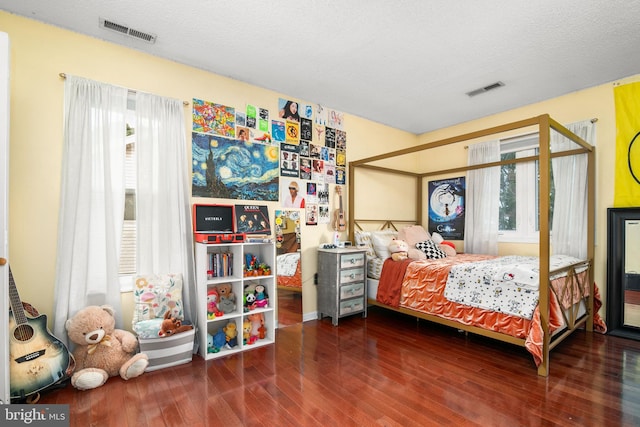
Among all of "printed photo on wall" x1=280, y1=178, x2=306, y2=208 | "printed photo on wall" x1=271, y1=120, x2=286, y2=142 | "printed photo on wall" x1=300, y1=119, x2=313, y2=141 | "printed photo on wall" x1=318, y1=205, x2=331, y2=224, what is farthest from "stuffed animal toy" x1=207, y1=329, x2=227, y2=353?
"printed photo on wall" x1=300, y1=119, x2=313, y2=141

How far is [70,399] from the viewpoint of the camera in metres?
1.95

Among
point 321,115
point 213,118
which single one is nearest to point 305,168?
point 321,115

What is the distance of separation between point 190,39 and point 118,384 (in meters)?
2.58

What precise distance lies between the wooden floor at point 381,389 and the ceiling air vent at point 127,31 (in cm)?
254

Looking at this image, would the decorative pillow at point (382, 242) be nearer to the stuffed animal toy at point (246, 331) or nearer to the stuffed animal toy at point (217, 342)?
the stuffed animal toy at point (246, 331)

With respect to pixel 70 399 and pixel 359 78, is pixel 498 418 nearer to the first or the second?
pixel 70 399

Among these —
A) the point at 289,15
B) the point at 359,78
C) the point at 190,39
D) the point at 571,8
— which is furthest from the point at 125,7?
the point at 571,8

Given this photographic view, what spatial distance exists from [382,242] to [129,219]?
2635 mm

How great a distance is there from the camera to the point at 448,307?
9.66 feet

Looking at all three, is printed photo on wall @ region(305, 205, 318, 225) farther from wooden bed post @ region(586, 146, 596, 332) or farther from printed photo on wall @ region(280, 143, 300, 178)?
wooden bed post @ region(586, 146, 596, 332)

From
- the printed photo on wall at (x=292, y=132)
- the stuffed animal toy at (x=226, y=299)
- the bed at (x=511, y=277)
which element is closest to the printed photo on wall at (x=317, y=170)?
the printed photo on wall at (x=292, y=132)

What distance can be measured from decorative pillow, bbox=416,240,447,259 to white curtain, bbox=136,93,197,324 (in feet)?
8.39

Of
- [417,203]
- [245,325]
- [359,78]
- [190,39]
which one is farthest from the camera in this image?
[417,203]

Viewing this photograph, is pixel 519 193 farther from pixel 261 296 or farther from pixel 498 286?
pixel 261 296
